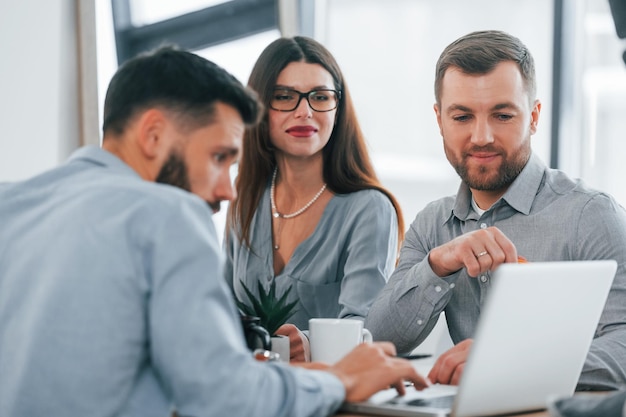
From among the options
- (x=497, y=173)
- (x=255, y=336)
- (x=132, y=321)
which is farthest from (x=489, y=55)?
(x=132, y=321)

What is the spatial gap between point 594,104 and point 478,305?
7.81 ft

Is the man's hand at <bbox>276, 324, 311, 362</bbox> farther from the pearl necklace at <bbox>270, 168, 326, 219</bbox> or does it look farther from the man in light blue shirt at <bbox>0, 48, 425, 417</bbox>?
the pearl necklace at <bbox>270, 168, 326, 219</bbox>

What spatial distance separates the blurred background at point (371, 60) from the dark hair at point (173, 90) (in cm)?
221

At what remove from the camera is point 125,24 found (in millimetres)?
4492

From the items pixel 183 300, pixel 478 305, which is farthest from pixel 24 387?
pixel 478 305

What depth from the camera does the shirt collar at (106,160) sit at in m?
1.43

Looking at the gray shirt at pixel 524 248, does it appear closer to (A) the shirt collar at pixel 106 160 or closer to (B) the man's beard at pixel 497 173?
(B) the man's beard at pixel 497 173

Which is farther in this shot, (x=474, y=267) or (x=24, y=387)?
(x=474, y=267)

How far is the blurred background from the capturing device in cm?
375

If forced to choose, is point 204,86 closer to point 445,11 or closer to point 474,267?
point 474,267

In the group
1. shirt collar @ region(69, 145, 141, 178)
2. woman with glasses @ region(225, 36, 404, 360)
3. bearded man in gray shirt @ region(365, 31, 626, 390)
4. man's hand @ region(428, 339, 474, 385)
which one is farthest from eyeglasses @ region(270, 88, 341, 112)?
shirt collar @ region(69, 145, 141, 178)

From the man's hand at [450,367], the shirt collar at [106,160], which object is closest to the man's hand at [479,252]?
the man's hand at [450,367]

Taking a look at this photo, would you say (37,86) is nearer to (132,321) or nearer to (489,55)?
(489,55)

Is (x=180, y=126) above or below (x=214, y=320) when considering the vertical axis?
above
